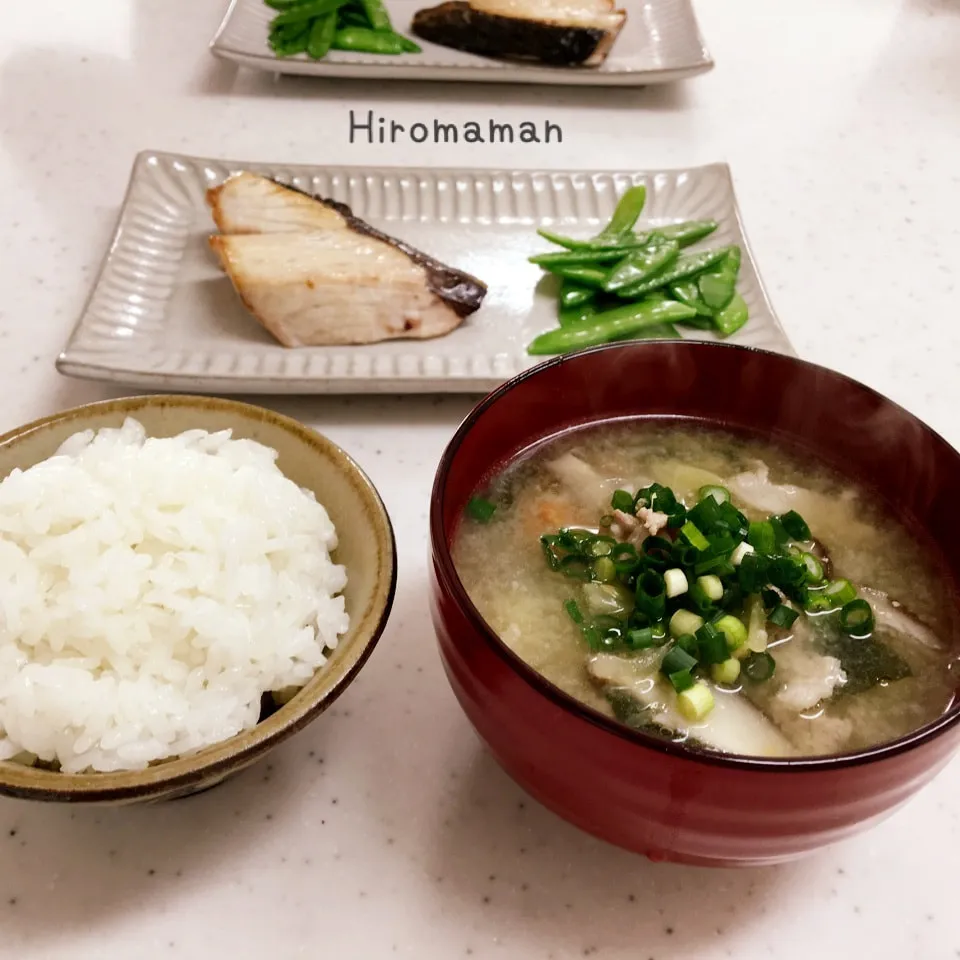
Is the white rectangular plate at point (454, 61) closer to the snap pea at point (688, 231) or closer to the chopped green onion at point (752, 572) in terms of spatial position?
the snap pea at point (688, 231)

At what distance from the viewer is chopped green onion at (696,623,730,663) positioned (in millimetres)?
986

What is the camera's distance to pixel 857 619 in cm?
106

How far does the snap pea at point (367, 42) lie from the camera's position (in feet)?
8.85

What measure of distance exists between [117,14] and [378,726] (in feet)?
9.54

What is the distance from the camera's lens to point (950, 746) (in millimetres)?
821

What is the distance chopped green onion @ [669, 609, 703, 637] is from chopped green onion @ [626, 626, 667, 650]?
2 centimetres

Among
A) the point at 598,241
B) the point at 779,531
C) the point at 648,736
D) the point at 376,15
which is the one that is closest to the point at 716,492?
the point at 779,531

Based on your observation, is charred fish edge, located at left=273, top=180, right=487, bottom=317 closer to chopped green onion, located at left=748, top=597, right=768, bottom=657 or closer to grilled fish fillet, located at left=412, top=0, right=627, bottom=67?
chopped green onion, located at left=748, top=597, right=768, bottom=657

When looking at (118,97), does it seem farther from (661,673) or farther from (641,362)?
(661,673)

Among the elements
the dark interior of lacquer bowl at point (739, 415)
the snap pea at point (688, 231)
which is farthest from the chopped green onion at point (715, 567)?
the snap pea at point (688, 231)

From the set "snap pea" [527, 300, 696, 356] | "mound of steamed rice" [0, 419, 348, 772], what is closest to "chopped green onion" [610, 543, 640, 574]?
"mound of steamed rice" [0, 419, 348, 772]

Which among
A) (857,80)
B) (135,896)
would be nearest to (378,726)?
(135,896)

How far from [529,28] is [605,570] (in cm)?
213

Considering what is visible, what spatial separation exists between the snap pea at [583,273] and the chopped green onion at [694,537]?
95cm
